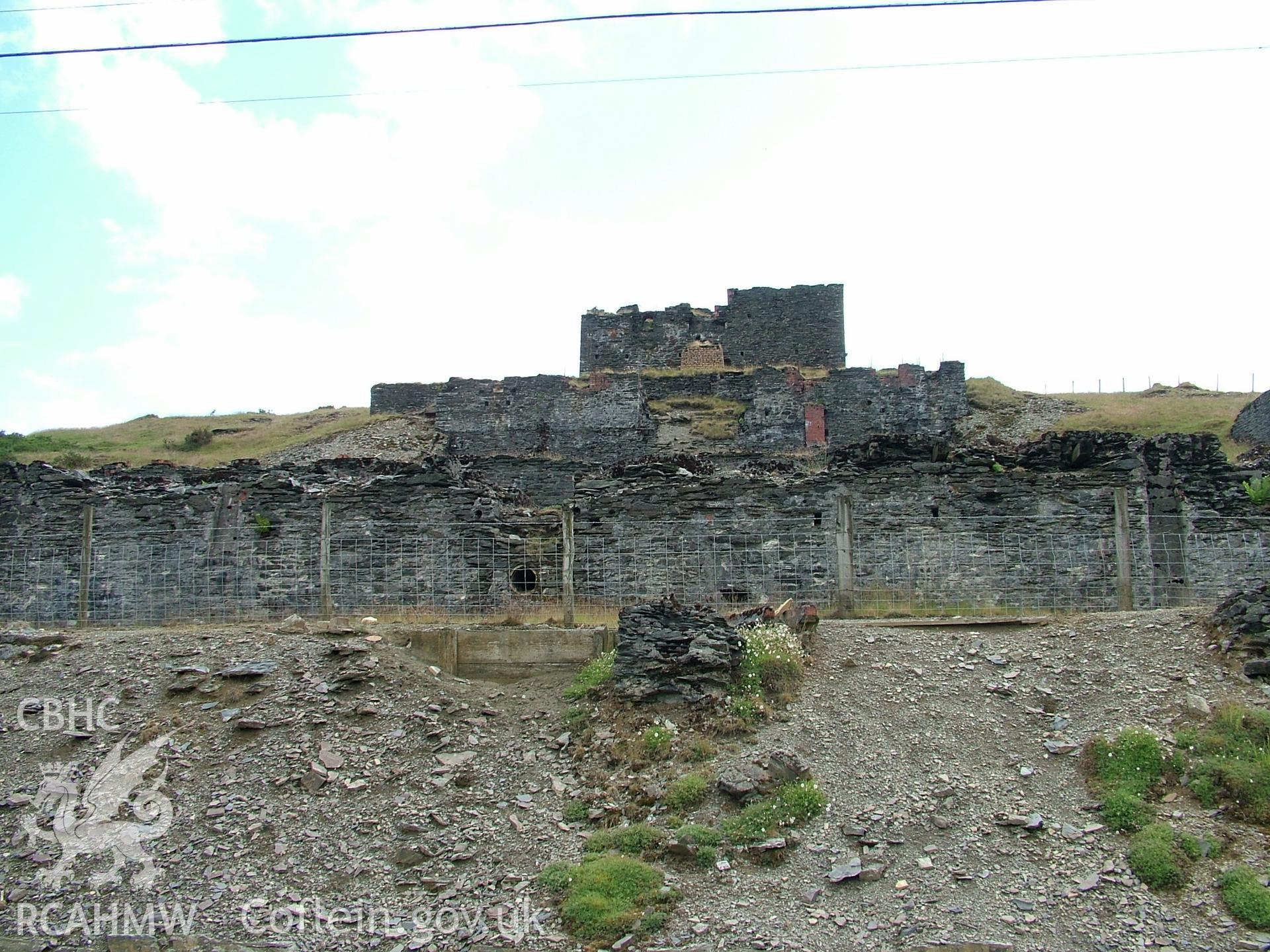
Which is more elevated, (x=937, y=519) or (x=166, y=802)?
(x=937, y=519)

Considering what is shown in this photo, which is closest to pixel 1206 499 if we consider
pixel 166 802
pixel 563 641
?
pixel 563 641

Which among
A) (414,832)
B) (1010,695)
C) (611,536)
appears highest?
(611,536)

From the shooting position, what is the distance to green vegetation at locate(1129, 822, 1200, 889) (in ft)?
23.6

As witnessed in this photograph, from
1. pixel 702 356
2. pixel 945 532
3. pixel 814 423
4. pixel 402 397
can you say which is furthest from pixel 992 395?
pixel 945 532

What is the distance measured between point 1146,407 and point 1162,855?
108ft

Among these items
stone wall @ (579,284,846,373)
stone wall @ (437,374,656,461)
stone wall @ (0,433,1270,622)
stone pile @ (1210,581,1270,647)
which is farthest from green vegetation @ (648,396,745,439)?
stone pile @ (1210,581,1270,647)

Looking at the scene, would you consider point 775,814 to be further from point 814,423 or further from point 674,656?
point 814,423

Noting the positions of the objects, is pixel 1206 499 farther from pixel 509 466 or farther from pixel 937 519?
pixel 509 466

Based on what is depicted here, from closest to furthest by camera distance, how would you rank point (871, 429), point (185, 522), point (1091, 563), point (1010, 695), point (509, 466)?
point (1010, 695) < point (1091, 563) < point (185, 522) < point (509, 466) < point (871, 429)

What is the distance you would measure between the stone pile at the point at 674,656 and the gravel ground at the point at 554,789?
1.20ft

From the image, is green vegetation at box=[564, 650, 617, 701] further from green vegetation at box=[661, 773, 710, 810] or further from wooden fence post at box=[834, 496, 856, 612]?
wooden fence post at box=[834, 496, 856, 612]

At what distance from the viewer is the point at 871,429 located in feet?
117

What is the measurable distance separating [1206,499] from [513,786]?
40.1 ft

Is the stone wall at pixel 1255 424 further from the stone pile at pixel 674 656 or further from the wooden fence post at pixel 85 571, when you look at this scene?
the wooden fence post at pixel 85 571
